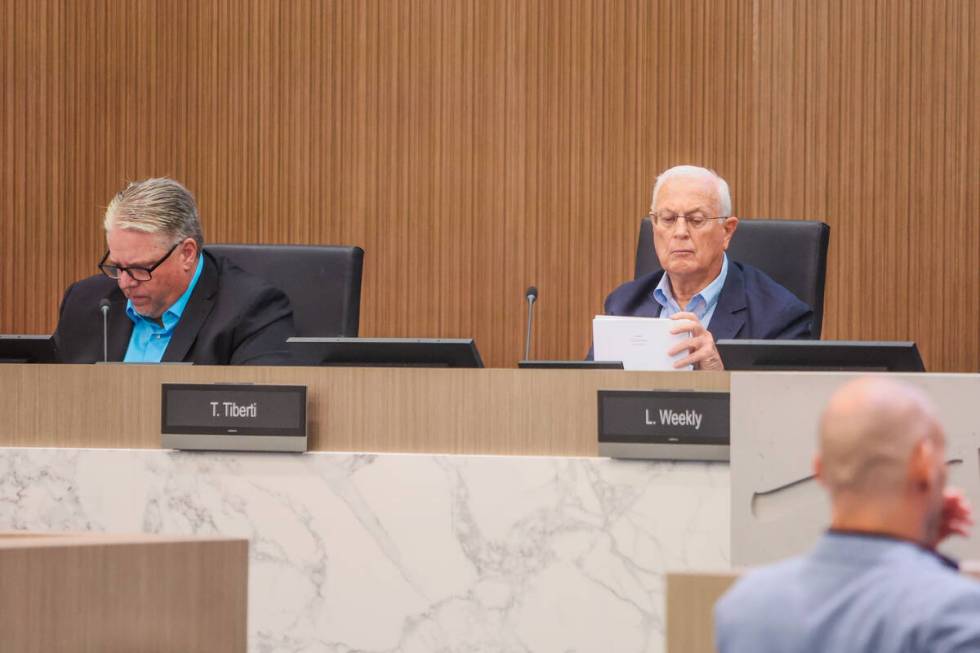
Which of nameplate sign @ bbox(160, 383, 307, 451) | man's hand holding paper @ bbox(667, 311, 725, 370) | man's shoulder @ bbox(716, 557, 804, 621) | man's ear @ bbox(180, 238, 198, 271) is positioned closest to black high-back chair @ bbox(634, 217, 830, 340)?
man's hand holding paper @ bbox(667, 311, 725, 370)

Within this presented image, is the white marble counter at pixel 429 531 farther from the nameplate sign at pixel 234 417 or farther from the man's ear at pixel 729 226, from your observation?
the man's ear at pixel 729 226

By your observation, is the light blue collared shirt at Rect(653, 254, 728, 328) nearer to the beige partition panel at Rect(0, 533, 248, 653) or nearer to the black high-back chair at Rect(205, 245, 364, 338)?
the black high-back chair at Rect(205, 245, 364, 338)

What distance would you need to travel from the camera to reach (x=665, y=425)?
2.23 meters

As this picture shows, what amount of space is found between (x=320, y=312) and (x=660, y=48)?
5.89ft

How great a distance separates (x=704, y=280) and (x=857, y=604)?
8.64 ft

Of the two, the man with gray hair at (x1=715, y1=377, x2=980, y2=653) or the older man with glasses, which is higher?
the older man with glasses

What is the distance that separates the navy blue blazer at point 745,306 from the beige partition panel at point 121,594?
202 centimetres

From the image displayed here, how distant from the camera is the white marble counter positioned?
2197mm

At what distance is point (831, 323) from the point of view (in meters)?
4.67

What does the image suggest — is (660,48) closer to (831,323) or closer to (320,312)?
(831,323)

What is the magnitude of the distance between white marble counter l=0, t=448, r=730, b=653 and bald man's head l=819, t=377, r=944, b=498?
49.3 inches

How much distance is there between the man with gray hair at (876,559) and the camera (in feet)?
3.00

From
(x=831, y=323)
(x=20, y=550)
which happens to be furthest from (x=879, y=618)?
(x=831, y=323)

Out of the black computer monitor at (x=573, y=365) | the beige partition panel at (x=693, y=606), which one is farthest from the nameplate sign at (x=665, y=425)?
the beige partition panel at (x=693, y=606)
